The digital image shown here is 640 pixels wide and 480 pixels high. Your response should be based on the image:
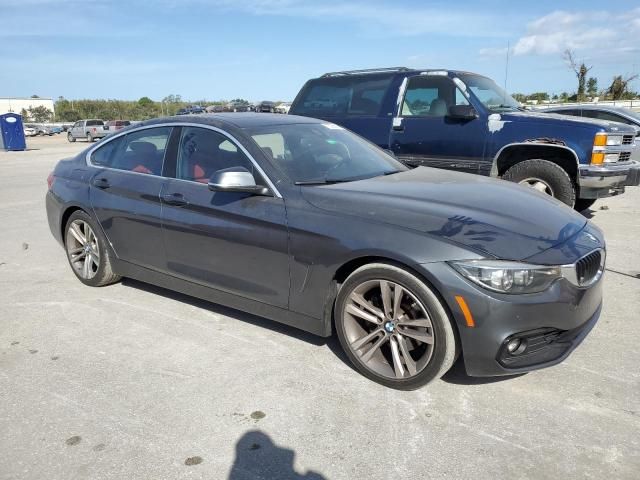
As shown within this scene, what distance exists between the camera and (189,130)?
434cm

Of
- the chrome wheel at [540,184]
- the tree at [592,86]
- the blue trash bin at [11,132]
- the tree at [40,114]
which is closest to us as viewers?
the chrome wheel at [540,184]

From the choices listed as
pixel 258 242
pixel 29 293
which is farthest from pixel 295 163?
pixel 29 293

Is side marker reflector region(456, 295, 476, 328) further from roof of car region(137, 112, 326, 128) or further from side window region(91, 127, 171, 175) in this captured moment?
side window region(91, 127, 171, 175)

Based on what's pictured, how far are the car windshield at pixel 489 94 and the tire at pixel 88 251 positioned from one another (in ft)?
16.2

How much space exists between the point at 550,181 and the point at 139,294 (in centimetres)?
498

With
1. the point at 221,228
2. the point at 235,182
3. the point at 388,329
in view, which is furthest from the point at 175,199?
the point at 388,329

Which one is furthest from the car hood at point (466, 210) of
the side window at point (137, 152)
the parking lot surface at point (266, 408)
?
the side window at point (137, 152)

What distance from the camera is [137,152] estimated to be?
4730 millimetres

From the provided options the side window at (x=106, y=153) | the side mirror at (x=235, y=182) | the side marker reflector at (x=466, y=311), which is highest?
the side window at (x=106, y=153)

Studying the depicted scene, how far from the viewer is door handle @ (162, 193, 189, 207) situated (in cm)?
412

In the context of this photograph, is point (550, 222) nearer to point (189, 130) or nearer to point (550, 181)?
point (189, 130)

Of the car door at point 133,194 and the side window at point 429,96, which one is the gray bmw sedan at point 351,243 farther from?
the side window at point 429,96

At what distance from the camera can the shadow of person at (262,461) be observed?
8.42 ft

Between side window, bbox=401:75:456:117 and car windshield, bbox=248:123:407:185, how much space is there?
294cm
